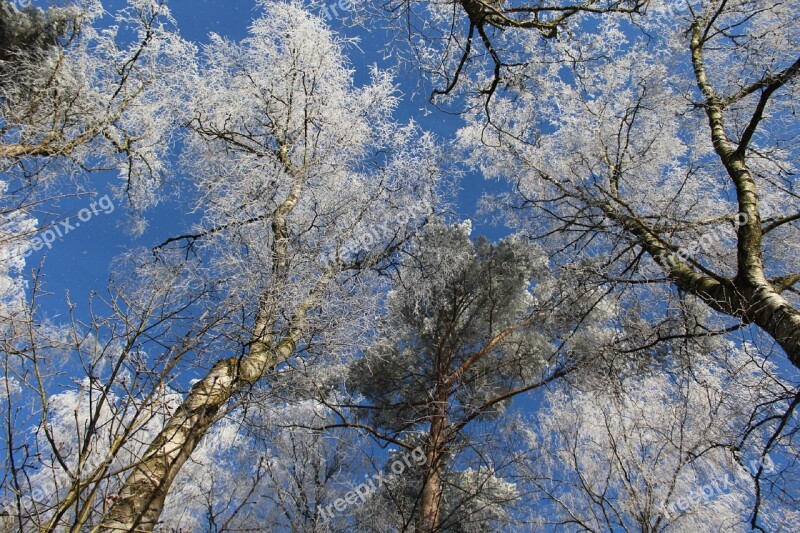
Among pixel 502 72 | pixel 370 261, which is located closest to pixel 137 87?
pixel 370 261

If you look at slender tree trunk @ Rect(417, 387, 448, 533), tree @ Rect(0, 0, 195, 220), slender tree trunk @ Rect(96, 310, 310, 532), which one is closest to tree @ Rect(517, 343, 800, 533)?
slender tree trunk @ Rect(417, 387, 448, 533)

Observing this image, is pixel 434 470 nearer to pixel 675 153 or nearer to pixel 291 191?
pixel 291 191

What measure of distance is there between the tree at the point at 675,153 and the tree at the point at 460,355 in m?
0.97

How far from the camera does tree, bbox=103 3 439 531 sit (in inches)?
173

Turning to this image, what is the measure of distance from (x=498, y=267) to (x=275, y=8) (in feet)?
22.5

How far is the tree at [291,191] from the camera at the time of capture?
4.39 m

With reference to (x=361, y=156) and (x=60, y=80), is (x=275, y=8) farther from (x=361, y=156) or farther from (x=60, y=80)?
(x=60, y=80)

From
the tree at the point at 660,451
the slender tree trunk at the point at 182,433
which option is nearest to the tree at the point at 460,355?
the tree at the point at 660,451

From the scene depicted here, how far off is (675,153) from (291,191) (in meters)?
6.01

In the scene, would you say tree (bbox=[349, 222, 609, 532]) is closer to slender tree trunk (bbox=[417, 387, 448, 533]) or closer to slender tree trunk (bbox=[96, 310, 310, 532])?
slender tree trunk (bbox=[417, 387, 448, 533])

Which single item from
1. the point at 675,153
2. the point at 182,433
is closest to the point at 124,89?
the point at 182,433

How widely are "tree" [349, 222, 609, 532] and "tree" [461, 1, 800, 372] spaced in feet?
3.18

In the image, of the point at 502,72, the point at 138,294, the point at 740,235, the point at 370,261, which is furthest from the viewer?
the point at 370,261

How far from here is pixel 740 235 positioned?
3793 mm
